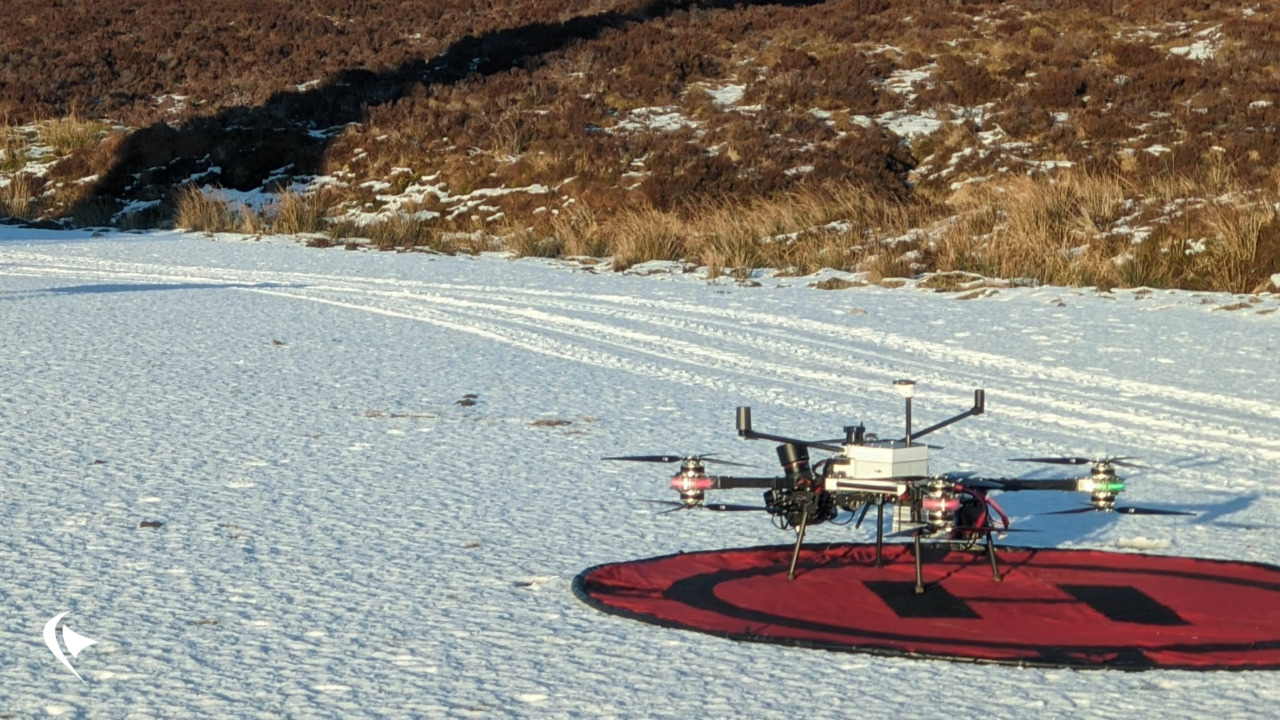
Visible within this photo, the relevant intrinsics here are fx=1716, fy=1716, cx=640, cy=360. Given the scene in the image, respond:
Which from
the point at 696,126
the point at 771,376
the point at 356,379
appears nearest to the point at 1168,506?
the point at 771,376

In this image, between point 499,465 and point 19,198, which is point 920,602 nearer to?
point 499,465

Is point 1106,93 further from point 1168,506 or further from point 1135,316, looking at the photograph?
point 1168,506

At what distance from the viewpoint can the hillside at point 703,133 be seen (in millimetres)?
19344

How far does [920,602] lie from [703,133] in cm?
2537

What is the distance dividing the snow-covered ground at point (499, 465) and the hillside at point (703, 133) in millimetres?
4125

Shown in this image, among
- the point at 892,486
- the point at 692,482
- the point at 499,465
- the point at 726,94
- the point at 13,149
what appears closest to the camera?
the point at 892,486

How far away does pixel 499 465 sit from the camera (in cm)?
763

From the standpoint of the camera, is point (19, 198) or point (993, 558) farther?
point (19, 198)

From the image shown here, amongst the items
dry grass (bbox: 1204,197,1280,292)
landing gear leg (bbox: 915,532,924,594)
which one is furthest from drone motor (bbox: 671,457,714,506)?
dry grass (bbox: 1204,197,1280,292)

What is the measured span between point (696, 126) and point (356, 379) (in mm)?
21142

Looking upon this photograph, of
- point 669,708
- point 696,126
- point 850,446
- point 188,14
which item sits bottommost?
point 669,708

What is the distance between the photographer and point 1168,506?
22.4 ft

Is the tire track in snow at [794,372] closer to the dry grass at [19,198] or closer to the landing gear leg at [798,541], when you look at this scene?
the landing gear leg at [798,541]

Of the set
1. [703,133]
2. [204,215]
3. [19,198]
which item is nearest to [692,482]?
[204,215]
